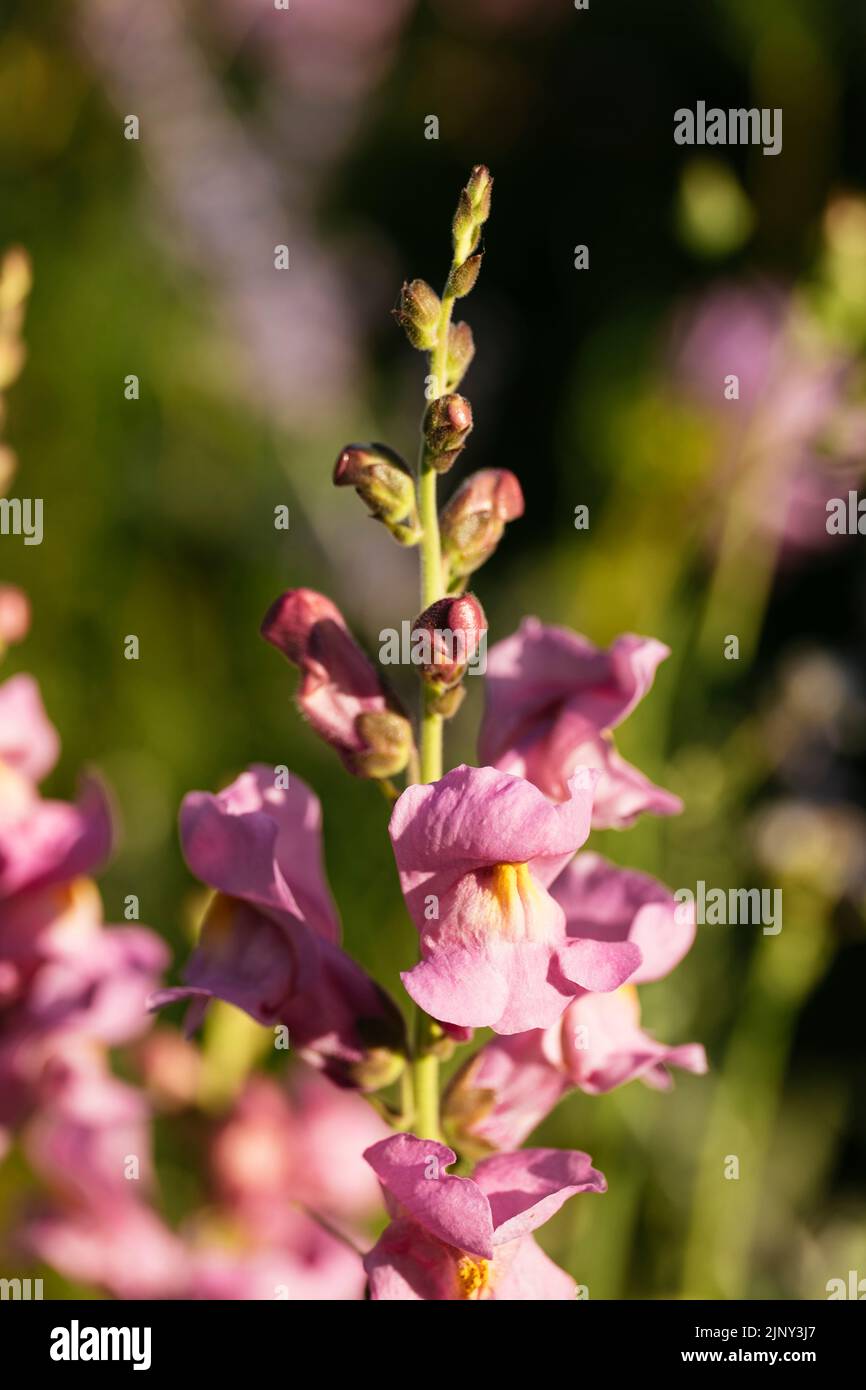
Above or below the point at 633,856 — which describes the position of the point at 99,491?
above

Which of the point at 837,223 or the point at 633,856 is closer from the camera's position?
the point at 837,223

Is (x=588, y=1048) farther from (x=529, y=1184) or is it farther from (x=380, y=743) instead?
(x=380, y=743)

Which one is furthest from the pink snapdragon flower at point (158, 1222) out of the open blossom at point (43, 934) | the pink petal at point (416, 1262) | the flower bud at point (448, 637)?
the flower bud at point (448, 637)

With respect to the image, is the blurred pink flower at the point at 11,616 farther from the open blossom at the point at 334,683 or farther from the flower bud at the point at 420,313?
the flower bud at the point at 420,313

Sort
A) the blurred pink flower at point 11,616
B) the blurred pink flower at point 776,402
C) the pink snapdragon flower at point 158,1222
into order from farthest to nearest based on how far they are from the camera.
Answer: the blurred pink flower at point 776,402, the pink snapdragon flower at point 158,1222, the blurred pink flower at point 11,616
